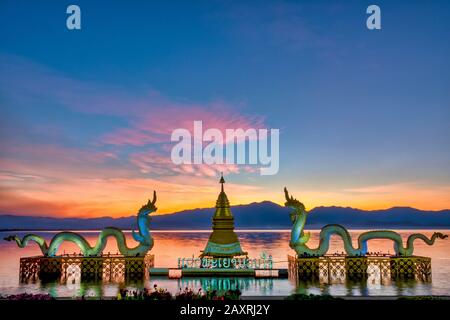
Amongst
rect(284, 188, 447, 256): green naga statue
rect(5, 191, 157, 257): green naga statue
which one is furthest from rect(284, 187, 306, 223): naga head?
rect(5, 191, 157, 257): green naga statue

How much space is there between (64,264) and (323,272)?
21620mm

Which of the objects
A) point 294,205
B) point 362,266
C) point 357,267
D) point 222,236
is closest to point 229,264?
point 222,236

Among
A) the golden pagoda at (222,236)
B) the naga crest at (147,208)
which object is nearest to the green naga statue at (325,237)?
the golden pagoda at (222,236)

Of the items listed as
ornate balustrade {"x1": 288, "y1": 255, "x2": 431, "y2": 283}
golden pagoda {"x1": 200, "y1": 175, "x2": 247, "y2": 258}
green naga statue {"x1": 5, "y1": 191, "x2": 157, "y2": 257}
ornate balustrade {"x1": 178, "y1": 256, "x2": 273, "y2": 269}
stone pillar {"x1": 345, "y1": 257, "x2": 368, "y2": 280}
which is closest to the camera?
ornate balustrade {"x1": 288, "y1": 255, "x2": 431, "y2": 283}

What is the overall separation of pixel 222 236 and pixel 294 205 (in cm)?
720

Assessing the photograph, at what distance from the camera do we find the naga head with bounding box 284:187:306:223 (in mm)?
36666

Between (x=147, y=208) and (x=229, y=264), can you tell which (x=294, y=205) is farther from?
(x=147, y=208)

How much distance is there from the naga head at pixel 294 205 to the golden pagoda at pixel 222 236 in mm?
5755

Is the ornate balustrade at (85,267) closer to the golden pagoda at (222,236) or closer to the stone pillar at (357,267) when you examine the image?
the golden pagoda at (222,236)

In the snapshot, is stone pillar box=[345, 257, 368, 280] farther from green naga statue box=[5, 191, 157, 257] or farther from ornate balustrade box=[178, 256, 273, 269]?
green naga statue box=[5, 191, 157, 257]

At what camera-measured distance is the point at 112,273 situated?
38.2 metres

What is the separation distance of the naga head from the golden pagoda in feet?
18.9

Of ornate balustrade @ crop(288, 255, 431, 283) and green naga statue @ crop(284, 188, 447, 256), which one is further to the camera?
green naga statue @ crop(284, 188, 447, 256)
